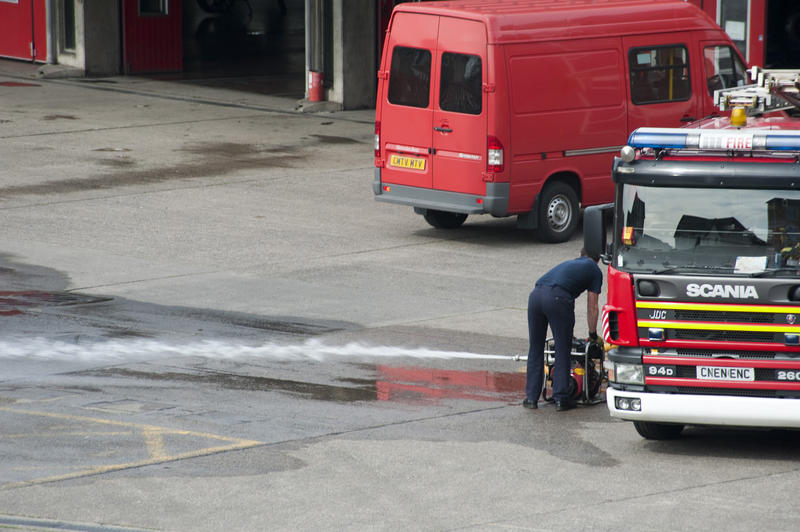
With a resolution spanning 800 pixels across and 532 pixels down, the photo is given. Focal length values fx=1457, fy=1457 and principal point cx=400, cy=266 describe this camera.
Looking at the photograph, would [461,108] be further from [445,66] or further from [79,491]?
[79,491]

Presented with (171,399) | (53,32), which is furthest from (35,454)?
(53,32)

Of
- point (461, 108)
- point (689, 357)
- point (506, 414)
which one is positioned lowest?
point (506, 414)

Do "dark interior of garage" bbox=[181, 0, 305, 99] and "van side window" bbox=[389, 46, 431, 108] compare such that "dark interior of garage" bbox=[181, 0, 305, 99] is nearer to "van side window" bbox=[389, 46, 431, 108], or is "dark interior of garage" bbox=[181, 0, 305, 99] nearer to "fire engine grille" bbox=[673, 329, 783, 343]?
"van side window" bbox=[389, 46, 431, 108]

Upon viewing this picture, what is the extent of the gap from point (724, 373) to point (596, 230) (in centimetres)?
148

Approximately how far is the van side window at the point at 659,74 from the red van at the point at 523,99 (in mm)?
13

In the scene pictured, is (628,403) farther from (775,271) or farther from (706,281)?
(775,271)

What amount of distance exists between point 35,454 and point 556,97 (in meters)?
9.45

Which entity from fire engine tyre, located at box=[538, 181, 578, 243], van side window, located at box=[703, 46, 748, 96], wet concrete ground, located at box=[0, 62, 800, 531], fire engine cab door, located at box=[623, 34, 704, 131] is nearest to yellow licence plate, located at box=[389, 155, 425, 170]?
wet concrete ground, located at box=[0, 62, 800, 531]

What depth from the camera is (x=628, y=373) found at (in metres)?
10.1

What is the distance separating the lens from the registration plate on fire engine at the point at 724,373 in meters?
9.86

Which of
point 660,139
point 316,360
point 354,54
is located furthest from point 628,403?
point 354,54

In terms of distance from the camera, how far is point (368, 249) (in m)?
17.5

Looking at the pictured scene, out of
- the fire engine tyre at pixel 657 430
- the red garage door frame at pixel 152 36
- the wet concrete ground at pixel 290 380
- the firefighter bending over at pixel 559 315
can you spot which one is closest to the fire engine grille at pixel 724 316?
the fire engine tyre at pixel 657 430

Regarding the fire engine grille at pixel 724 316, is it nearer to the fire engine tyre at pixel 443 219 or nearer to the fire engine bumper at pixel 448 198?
the fire engine bumper at pixel 448 198
